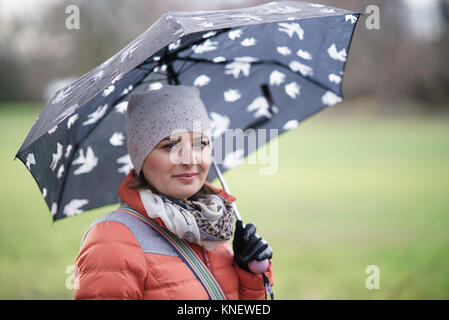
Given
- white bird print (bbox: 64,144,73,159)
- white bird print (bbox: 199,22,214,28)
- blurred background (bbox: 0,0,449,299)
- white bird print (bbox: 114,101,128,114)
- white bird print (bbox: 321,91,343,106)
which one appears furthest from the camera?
blurred background (bbox: 0,0,449,299)

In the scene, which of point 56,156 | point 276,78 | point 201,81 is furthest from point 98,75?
point 276,78

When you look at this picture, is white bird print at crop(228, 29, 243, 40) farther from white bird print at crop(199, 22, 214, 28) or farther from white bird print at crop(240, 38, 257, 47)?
white bird print at crop(199, 22, 214, 28)

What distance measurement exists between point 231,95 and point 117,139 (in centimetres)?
61

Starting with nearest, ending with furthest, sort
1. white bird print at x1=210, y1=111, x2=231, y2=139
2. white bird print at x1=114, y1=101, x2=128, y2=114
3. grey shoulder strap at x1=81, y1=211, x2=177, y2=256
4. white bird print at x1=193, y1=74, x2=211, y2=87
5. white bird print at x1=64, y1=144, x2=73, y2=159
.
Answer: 1. grey shoulder strap at x1=81, y1=211, x2=177, y2=256
2. white bird print at x1=64, y1=144, x2=73, y2=159
3. white bird print at x1=114, y1=101, x2=128, y2=114
4. white bird print at x1=193, y1=74, x2=211, y2=87
5. white bird print at x1=210, y1=111, x2=231, y2=139

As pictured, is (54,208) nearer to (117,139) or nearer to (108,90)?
(117,139)

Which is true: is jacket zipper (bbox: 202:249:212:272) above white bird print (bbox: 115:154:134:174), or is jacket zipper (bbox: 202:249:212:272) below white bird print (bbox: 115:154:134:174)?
below

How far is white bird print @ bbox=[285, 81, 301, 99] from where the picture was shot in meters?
2.31

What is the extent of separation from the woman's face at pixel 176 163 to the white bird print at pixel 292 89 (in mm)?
834

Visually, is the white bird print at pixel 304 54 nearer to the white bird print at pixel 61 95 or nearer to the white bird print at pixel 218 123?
the white bird print at pixel 218 123

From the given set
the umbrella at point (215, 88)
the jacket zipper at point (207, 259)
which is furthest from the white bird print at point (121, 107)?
the jacket zipper at point (207, 259)

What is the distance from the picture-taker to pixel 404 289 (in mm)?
4164

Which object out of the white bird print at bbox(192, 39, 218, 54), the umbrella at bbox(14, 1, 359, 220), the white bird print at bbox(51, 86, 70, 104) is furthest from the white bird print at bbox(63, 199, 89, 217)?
the white bird print at bbox(192, 39, 218, 54)

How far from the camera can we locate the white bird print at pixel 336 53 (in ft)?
6.77

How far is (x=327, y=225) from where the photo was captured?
21.1 feet
